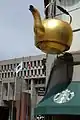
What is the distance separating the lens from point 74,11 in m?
9.02

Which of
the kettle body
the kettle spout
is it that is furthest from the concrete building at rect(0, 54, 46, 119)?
the kettle spout

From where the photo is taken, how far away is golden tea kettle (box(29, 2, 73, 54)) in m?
7.75

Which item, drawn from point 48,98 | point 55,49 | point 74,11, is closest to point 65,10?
point 74,11

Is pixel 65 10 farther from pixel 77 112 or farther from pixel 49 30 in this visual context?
pixel 77 112

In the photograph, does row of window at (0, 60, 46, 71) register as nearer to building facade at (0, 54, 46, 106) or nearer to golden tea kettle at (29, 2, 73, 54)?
building facade at (0, 54, 46, 106)

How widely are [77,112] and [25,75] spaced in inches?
590

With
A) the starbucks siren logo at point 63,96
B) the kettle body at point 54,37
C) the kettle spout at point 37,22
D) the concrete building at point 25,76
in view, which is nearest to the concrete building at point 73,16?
the kettle body at point 54,37

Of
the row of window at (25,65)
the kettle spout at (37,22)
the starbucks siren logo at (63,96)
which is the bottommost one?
the starbucks siren logo at (63,96)

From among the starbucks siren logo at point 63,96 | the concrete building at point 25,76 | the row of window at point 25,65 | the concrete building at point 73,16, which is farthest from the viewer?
the row of window at point 25,65

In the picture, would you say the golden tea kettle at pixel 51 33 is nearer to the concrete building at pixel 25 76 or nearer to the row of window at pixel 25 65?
the concrete building at pixel 25 76

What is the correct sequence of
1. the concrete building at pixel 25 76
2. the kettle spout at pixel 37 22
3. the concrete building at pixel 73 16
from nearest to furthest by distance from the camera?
the kettle spout at pixel 37 22
the concrete building at pixel 73 16
the concrete building at pixel 25 76

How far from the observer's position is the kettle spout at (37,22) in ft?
25.3

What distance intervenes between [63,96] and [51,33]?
124 cm

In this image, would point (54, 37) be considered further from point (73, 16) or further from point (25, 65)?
point (25, 65)
